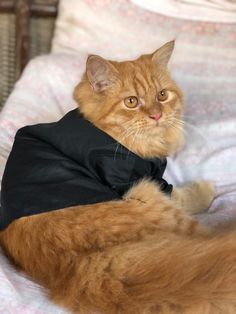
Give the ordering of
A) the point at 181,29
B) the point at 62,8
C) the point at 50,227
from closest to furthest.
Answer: the point at 50,227
the point at 181,29
the point at 62,8

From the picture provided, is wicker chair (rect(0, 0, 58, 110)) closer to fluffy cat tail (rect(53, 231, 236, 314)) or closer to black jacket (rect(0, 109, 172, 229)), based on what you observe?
black jacket (rect(0, 109, 172, 229))

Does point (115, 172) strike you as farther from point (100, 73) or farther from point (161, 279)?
point (161, 279)

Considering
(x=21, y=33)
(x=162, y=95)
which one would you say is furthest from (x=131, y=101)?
(x=21, y=33)

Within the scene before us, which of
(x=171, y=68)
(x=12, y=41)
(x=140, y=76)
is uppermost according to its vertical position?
(x=140, y=76)

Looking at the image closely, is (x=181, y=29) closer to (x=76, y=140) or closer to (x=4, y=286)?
(x=76, y=140)

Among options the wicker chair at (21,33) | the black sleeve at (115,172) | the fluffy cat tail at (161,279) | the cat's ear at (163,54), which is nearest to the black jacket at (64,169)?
the black sleeve at (115,172)

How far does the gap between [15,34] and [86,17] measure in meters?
0.50

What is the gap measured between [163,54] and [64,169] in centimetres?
59

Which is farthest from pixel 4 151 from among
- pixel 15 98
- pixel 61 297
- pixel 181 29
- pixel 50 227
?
pixel 181 29

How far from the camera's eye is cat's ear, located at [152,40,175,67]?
1.67m

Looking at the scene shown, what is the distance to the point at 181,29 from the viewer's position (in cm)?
232

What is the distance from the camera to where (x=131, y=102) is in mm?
1573

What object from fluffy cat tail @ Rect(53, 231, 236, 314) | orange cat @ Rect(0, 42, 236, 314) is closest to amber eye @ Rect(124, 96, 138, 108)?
orange cat @ Rect(0, 42, 236, 314)

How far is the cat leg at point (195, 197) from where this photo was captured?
5.69 feet
